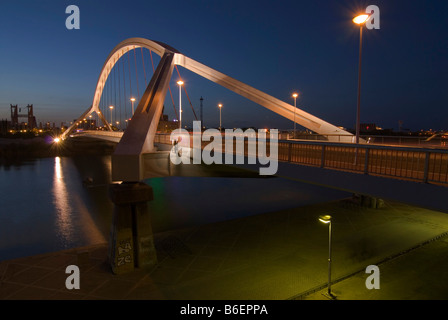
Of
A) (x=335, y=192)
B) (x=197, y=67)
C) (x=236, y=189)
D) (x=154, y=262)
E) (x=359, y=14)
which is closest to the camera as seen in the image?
(x=359, y=14)

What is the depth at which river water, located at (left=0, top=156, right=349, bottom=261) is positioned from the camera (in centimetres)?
1703

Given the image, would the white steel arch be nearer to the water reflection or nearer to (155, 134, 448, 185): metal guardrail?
(155, 134, 448, 185): metal guardrail

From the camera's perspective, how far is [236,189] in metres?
32.2

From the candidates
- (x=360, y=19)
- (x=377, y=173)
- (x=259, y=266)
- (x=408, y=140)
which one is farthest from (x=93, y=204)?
(x=408, y=140)

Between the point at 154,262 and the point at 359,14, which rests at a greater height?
the point at 359,14

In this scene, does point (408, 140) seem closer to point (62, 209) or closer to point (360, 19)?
point (360, 19)

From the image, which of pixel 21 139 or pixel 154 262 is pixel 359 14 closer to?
Result: pixel 154 262

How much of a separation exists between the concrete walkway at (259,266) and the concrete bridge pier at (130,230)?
0.39 meters

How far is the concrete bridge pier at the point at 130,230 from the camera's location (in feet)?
32.2

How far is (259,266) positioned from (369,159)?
5049 mm

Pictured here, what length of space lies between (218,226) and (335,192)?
57.5 ft

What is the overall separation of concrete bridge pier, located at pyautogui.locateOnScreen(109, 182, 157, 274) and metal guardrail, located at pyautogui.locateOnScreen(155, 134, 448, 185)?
487 cm

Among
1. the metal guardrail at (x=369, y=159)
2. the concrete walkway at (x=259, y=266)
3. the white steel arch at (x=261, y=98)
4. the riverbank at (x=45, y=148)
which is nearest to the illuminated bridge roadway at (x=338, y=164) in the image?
the metal guardrail at (x=369, y=159)
